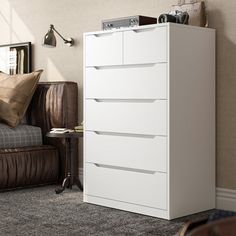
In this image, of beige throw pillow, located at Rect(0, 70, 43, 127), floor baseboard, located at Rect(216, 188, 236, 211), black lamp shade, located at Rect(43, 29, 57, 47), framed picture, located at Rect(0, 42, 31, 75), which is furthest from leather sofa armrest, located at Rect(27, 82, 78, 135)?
floor baseboard, located at Rect(216, 188, 236, 211)

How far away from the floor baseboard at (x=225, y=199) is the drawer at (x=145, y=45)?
983 mm

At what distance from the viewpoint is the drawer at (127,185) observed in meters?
3.03

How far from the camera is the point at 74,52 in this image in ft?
14.4

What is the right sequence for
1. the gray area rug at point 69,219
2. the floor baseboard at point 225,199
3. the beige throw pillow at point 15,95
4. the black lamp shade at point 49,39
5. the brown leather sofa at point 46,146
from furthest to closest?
1. the black lamp shade at point 49,39
2. the beige throw pillow at point 15,95
3. the brown leather sofa at point 46,146
4. the floor baseboard at point 225,199
5. the gray area rug at point 69,219

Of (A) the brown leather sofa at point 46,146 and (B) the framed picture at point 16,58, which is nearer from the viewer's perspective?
(A) the brown leather sofa at point 46,146

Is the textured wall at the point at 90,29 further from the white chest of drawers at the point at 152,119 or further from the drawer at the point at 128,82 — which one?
the drawer at the point at 128,82

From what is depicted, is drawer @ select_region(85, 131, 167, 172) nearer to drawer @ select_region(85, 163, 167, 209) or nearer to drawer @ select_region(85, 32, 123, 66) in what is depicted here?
drawer @ select_region(85, 163, 167, 209)

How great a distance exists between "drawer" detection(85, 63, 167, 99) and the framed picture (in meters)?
1.53

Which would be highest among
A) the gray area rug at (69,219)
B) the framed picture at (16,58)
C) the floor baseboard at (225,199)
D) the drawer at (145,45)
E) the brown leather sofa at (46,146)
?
the framed picture at (16,58)

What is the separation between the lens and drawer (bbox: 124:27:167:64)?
2.99 meters

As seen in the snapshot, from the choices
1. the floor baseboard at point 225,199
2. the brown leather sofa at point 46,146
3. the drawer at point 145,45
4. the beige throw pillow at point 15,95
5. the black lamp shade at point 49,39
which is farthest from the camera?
the black lamp shade at point 49,39

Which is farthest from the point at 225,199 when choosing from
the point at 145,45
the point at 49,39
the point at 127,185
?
the point at 49,39

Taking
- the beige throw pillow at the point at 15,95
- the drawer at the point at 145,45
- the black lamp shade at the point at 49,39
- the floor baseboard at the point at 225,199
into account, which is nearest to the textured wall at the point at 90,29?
the floor baseboard at the point at 225,199

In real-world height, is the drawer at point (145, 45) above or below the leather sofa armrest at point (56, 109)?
above
